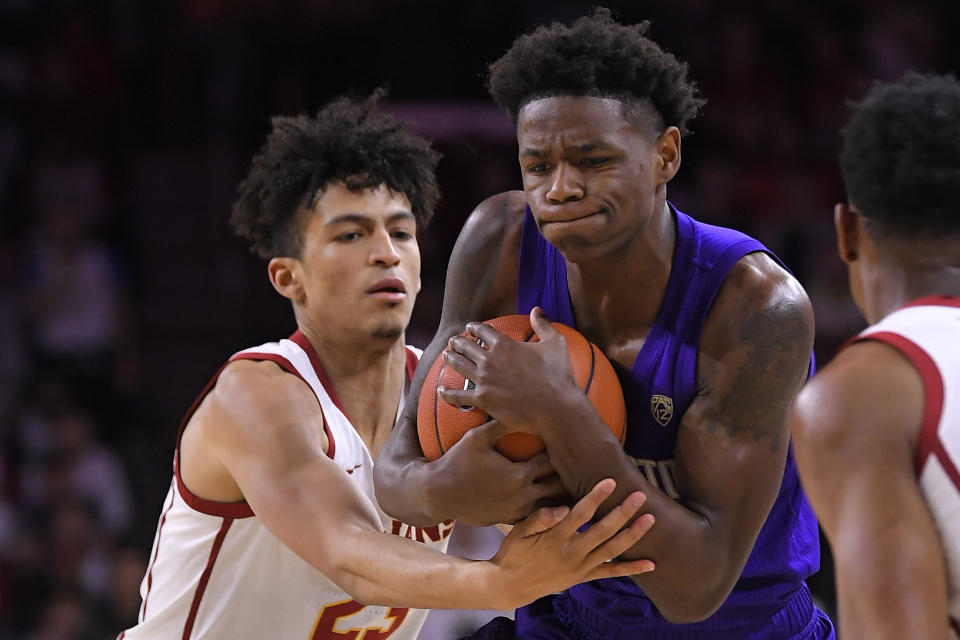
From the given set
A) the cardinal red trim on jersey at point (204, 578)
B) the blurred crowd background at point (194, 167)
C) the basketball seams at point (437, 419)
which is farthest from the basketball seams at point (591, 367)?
the blurred crowd background at point (194, 167)

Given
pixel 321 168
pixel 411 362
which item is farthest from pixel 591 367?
pixel 321 168

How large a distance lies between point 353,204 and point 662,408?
4.37 feet

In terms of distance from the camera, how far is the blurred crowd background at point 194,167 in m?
6.72

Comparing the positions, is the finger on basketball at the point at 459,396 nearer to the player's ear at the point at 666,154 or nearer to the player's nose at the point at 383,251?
the player's ear at the point at 666,154

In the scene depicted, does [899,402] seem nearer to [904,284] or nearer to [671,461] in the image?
[904,284]

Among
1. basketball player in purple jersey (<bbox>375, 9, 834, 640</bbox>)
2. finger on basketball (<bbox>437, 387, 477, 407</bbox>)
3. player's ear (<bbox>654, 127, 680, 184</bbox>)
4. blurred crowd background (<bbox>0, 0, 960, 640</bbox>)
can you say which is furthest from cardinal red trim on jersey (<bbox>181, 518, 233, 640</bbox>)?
blurred crowd background (<bbox>0, 0, 960, 640</bbox>)

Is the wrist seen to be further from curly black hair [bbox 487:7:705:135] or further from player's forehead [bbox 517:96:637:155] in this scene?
curly black hair [bbox 487:7:705:135]

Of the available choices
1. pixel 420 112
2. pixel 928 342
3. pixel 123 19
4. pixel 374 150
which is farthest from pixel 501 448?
pixel 123 19

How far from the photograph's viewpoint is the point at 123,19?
8.59 metres

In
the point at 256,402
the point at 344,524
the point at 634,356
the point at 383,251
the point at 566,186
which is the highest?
the point at 566,186

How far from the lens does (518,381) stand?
95.4 inches

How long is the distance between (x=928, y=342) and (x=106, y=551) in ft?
17.8

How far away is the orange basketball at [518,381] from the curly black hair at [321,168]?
1.09m

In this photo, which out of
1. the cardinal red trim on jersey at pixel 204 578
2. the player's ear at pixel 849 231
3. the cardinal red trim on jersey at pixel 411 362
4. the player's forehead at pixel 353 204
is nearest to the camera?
the player's ear at pixel 849 231
